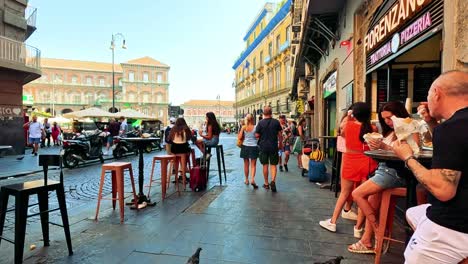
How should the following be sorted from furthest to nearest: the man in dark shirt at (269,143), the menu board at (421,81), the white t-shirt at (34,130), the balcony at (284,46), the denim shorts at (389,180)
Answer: the balcony at (284,46)
the white t-shirt at (34,130)
the man in dark shirt at (269,143)
the menu board at (421,81)
the denim shorts at (389,180)

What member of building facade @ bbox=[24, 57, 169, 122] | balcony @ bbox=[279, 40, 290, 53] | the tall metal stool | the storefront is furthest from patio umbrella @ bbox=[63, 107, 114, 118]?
building facade @ bbox=[24, 57, 169, 122]

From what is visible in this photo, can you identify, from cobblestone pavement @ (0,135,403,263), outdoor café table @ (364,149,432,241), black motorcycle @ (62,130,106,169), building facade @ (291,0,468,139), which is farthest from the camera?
black motorcycle @ (62,130,106,169)

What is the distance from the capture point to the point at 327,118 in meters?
12.7

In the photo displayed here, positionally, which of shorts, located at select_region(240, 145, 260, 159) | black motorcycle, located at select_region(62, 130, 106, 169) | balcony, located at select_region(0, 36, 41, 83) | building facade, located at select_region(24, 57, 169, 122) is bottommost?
black motorcycle, located at select_region(62, 130, 106, 169)

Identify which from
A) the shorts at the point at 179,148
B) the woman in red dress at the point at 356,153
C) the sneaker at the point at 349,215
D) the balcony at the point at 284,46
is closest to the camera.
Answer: the woman in red dress at the point at 356,153

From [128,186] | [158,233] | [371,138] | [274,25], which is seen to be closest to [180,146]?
[128,186]

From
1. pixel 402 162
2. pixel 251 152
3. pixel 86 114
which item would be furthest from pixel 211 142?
pixel 86 114

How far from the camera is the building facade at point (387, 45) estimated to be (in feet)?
11.6

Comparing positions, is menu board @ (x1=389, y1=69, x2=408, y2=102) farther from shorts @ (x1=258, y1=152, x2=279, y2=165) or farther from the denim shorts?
the denim shorts

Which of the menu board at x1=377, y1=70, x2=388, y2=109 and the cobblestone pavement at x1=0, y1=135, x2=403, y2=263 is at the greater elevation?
the menu board at x1=377, y1=70, x2=388, y2=109

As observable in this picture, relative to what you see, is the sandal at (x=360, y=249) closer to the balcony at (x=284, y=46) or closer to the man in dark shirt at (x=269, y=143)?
the man in dark shirt at (x=269, y=143)

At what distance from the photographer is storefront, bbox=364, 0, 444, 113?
4270mm

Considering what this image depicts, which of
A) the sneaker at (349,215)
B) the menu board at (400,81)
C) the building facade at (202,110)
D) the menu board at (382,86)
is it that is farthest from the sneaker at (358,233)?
the building facade at (202,110)

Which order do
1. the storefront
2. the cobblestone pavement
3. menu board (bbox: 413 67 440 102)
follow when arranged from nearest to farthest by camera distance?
1. the cobblestone pavement
2. the storefront
3. menu board (bbox: 413 67 440 102)
